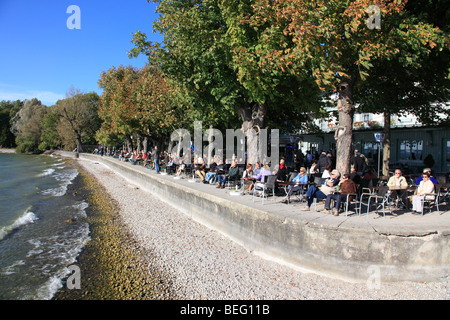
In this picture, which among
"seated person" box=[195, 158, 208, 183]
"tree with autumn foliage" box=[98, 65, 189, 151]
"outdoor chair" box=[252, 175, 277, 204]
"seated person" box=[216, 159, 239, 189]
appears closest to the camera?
"outdoor chair" box=[252, 175, 277, 204]

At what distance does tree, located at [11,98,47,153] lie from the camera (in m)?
83.5


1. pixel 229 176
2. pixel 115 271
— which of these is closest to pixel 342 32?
pixel 229 176

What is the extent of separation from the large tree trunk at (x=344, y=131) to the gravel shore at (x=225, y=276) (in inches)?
166

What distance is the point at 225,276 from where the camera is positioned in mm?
7016

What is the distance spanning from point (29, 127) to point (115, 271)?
9286 centimetres

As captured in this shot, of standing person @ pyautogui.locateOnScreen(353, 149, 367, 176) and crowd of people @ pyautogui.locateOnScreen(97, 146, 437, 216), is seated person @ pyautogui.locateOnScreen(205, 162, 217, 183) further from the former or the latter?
standing person @ pyautogui.locateOnScreen(353, 149, 367, 176)

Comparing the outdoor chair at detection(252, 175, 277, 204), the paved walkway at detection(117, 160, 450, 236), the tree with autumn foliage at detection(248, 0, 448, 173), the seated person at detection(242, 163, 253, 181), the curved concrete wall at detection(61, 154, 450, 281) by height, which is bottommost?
the curved concrete wall at detection(61, 154, 450, 281)

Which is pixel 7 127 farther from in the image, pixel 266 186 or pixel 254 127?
pixel 266 186

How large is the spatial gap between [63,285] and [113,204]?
9.39 m

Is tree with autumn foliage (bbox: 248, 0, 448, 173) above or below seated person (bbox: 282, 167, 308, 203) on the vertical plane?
above

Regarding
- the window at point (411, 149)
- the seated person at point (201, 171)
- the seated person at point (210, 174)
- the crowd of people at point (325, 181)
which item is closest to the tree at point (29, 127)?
the seated person at point (201, 171)

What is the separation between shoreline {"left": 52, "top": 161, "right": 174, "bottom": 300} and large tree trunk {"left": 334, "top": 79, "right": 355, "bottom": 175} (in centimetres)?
644

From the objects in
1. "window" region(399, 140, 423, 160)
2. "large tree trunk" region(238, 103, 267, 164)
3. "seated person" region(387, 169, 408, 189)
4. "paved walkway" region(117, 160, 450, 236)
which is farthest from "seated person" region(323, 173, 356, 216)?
"window" region(399, 140, 423, 160)

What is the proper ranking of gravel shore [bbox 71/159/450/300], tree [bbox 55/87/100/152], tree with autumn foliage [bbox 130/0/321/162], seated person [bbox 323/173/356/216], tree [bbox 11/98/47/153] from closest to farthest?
1. gravel shore [bbox 71/159/450/300]
2. seated person [bbox 323/173/356/216]
3. tree with autumn foliage [bbox 130/0/321/162]
4. tree [bbox 55/87/100/152]
5. tree [bbox 11/98/47/153]
